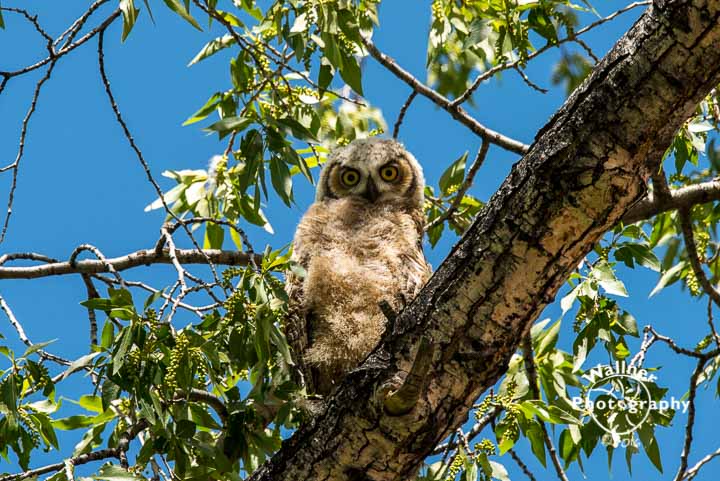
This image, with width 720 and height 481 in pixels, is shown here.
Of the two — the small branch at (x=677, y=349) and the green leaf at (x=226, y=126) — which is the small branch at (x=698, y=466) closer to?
the small branch at (x=677, y=349)

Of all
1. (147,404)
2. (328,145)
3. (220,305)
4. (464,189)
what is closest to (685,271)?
(464,189)

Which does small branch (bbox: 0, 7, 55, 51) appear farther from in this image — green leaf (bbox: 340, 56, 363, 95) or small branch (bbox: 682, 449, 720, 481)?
small branch (bbox: 682, 449, 720, 481)

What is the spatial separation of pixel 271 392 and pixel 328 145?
180 cm

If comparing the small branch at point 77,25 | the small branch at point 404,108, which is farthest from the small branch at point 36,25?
the small branch at point 404,108

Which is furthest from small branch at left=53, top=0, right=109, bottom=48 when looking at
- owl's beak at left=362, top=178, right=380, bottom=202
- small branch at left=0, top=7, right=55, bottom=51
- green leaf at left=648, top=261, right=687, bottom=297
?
green leaf at left=648, top=261, right=687, bottom=297

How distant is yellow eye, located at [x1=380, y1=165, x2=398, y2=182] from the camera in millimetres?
3915

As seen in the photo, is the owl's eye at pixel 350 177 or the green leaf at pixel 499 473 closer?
the green leaf at pixel 499 473

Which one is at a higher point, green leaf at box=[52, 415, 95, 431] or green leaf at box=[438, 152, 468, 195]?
green leaf at box=[438, 152, 468, 195]

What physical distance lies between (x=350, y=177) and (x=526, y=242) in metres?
1.92

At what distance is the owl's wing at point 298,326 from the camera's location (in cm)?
325

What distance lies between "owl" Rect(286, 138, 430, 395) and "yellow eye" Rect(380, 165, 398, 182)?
0.11 m

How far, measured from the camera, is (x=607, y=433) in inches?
119

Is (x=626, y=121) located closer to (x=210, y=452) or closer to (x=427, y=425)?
(x=427, y=425)

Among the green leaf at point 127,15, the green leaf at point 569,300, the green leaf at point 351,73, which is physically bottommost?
the green leaf at point 569,300
